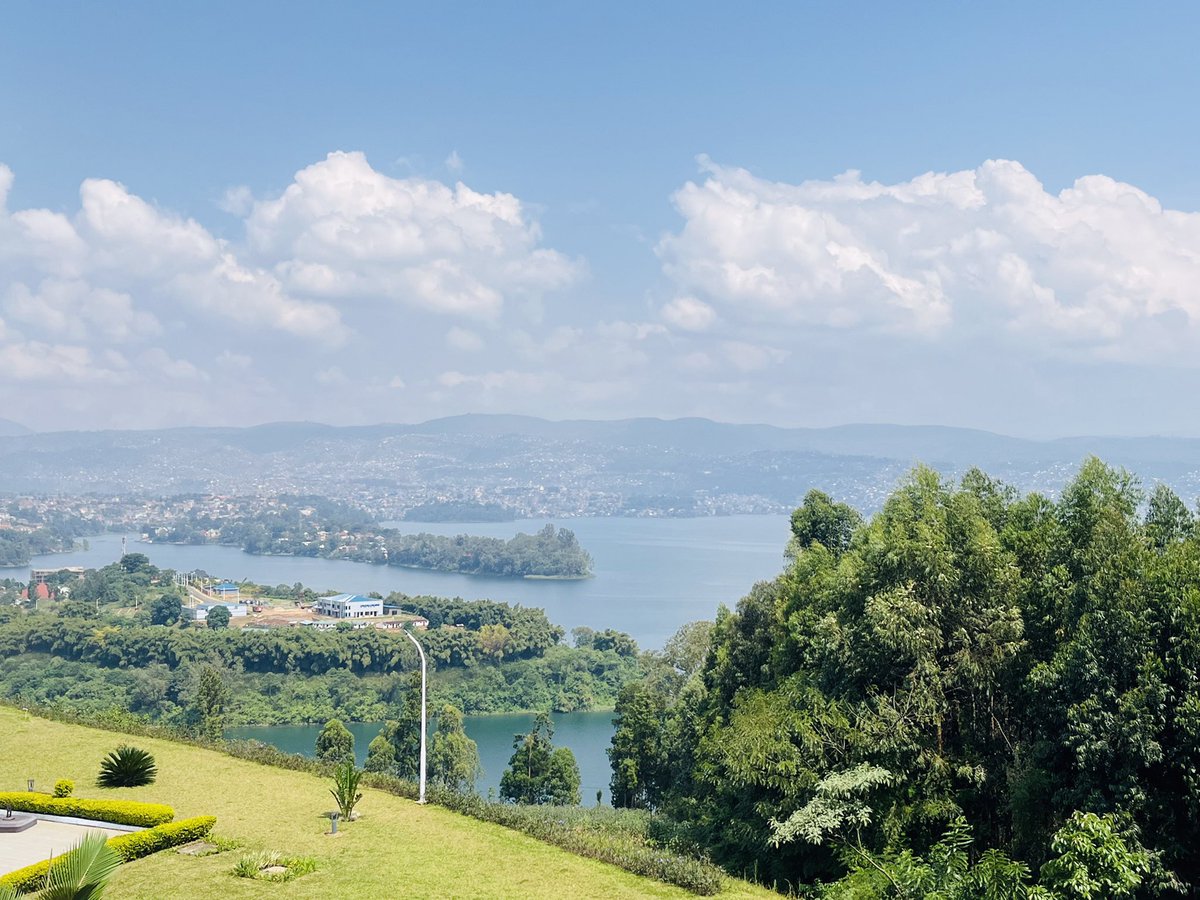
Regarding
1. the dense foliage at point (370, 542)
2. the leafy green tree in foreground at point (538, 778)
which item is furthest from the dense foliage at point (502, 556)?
the leafy green tree in foreground at point (538, 778)

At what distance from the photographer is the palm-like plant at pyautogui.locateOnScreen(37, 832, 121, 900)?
17.0 ft

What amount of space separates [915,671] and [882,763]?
110cm

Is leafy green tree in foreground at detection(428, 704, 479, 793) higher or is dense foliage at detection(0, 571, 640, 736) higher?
leafy green tree in foreground at detection(428, 704, 479, 793)

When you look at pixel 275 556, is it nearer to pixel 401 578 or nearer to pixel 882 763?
pixel 401 578

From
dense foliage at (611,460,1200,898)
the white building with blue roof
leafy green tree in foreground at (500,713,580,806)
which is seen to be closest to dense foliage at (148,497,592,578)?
the white building with blue roof

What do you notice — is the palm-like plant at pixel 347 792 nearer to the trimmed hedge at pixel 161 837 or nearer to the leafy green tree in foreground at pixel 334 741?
the trimmed hedge at pixel 161 837

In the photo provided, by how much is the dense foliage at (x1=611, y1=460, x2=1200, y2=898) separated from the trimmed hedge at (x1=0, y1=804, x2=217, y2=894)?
19.9 feet

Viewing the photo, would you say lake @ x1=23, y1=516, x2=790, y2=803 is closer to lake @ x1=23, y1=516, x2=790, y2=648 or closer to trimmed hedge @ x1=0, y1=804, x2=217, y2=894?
lake @ x1=23, y1=516, x2=790, y2=648

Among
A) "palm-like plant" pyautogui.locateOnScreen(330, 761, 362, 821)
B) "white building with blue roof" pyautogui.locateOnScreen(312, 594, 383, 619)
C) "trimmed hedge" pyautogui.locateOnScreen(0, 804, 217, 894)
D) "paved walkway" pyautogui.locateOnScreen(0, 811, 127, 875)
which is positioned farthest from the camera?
"white building with blue roof" pyautogui.locateOnScreen(312, 594, 383, 619)

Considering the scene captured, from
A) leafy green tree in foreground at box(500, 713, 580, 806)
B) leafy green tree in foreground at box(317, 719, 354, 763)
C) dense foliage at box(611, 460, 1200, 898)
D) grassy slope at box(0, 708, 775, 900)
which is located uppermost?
dense foliage at box(611, 460, 1200, 898)

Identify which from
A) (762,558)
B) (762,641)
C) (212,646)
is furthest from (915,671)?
(762,558)

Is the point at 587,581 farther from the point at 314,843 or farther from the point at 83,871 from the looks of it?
the point at 83,871

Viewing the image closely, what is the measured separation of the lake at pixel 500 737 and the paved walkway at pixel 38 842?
18786 millimetres

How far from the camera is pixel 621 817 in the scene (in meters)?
17.4
